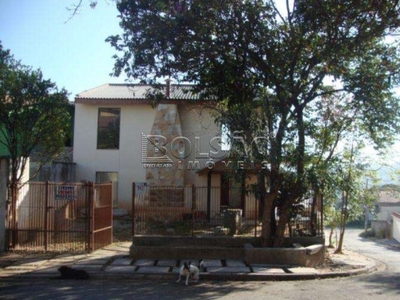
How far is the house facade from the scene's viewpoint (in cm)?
2311

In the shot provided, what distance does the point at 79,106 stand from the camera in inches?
965

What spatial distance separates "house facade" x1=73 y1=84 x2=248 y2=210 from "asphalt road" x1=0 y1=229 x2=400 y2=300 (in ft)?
43.1

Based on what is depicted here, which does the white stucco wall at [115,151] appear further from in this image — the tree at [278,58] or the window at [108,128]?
the tree at [278,58]

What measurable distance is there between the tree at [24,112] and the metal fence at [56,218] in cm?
48

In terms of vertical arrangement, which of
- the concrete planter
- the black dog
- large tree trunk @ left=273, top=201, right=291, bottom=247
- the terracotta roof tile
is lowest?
the black dog

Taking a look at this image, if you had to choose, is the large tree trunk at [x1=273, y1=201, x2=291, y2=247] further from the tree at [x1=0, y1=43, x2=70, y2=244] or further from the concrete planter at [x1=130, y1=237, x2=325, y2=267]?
the tree at [x1=0, y1=43, x2=70, y2=244]

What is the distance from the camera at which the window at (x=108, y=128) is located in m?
24.5

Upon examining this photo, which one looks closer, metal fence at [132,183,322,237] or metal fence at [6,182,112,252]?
metal fence at [6,182,112,252]

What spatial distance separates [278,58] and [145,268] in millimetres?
6478

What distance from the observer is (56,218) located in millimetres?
13320

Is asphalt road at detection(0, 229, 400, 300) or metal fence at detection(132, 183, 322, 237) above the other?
metal fence at detection(132, 183, 322, 237)

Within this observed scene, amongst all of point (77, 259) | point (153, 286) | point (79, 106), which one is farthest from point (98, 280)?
point (79, 106)

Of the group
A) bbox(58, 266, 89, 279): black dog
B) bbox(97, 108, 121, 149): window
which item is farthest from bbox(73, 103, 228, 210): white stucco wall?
bbox(58, 266, 89, 279): black dog

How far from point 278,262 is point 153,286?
3.80 m
